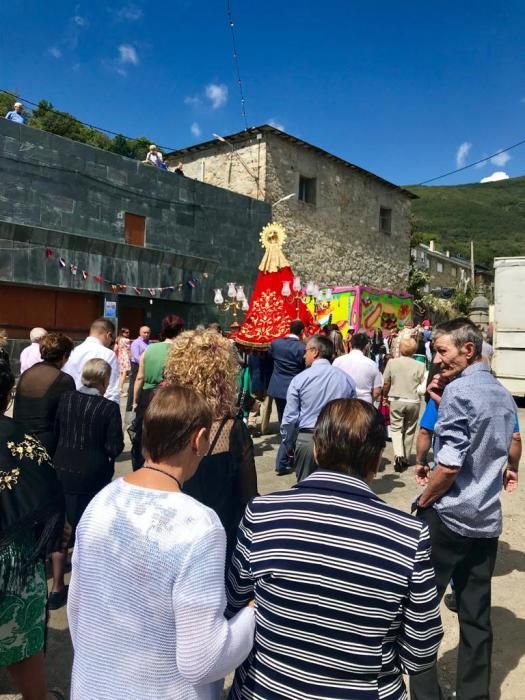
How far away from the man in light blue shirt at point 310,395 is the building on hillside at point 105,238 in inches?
395

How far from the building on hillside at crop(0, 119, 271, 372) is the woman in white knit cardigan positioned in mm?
12262

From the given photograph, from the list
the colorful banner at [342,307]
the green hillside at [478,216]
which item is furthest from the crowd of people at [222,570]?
the green hillside at [478,216]

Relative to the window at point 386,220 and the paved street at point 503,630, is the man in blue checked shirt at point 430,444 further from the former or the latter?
the window at point 386,220

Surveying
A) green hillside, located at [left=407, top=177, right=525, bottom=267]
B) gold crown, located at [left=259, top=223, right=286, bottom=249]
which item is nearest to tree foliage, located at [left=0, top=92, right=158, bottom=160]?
gold crown, located at [left=259, top=223, right=286, bottom=249]

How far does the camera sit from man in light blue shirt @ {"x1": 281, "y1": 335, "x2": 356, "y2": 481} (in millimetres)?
4543

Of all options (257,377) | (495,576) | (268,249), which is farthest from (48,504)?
(268,249)

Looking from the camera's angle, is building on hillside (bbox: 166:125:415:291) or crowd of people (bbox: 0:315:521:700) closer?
crowd of people (bbox: 0:315:521:700)

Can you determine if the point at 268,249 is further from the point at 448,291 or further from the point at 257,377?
the point at 448,291

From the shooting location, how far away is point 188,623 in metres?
1.40

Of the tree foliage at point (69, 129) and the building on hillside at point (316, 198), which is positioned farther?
the tree foliage at point (69, 129)

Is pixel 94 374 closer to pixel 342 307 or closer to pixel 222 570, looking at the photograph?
pixel 222 570

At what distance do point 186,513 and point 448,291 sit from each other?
123 ft

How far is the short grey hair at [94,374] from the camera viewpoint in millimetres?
3885

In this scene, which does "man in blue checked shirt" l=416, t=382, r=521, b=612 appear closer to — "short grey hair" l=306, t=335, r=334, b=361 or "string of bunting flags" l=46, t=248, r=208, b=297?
"short grey hair" l=306, t=335, r=334, b=361
